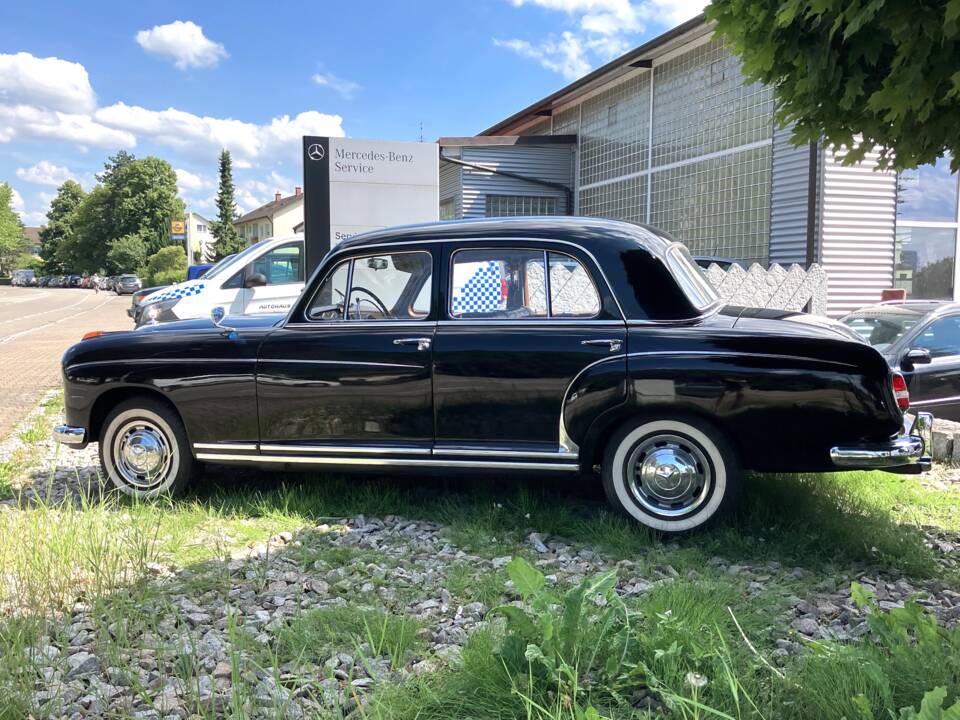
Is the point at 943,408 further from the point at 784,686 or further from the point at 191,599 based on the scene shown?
the point at 191,599

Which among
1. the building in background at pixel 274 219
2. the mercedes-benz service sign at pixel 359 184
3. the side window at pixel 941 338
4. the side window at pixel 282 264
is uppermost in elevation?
the building in background at pixel 274 219

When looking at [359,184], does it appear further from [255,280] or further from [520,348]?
[520,348]

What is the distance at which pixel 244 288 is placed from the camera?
10.2 m

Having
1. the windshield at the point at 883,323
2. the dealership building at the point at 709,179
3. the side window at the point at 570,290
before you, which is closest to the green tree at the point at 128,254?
the dealership building at the point at 709,179

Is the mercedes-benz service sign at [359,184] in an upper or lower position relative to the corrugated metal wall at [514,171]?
lower

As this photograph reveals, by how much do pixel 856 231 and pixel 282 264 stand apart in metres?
9.07

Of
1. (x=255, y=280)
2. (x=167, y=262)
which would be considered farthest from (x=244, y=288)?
(x=167, y=262)

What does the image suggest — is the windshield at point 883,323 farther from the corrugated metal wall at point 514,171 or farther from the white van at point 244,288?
the corrugated metal wall at point 514,171

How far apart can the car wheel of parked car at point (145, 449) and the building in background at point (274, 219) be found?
60583mm

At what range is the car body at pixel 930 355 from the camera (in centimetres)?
686

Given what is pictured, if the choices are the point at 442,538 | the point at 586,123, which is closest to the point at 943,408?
the point at 442,538

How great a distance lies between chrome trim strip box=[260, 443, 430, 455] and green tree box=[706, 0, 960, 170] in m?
2.74

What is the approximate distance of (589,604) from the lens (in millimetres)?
2744

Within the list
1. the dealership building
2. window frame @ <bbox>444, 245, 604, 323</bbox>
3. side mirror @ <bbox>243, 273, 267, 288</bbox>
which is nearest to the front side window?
window frame @ <bbox>444, 245, 604, 323</bbox>
